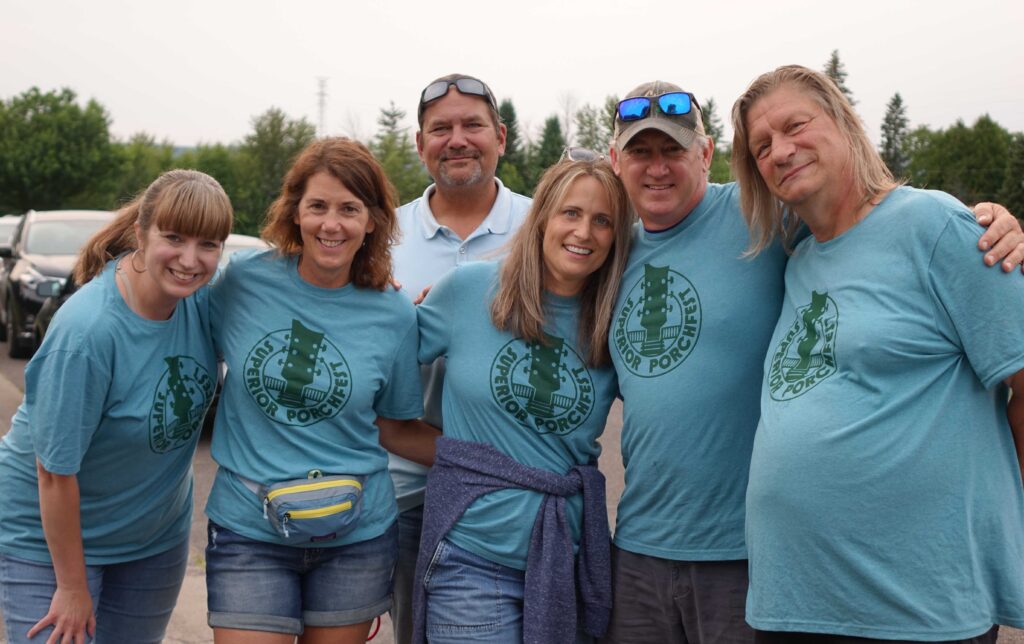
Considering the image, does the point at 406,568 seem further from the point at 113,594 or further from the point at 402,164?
the point at 402,164

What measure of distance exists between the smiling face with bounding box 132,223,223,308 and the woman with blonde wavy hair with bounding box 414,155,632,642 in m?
0.87

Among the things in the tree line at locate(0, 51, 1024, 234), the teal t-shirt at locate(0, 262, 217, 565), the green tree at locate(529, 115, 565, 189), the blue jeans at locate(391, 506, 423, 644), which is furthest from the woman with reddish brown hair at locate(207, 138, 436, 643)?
the green tree at locate(529, 115, 565, 189)

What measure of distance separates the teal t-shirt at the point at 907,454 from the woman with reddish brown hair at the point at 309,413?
132 cm

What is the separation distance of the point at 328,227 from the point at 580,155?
924mm

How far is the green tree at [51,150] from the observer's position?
160 feet

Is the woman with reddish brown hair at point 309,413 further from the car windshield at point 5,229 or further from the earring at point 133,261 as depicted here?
the car windshield at point 5,229

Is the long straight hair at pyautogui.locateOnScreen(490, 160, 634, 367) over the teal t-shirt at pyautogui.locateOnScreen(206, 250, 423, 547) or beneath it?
over

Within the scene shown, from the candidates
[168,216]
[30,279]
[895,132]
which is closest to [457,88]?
[168,216]

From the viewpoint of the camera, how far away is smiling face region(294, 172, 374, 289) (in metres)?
2.95

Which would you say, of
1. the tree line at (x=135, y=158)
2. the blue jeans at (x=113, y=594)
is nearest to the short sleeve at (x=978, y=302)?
the blue jeans at (x=113, y=594)

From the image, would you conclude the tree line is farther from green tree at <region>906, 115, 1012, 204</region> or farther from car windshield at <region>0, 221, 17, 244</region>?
car windshield at <region>0, 221, 17, 244</region>

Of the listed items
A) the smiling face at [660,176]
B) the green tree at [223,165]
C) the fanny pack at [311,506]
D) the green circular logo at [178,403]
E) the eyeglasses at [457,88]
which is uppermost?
the green tree at [223,165]

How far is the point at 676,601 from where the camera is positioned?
2771 millimetres

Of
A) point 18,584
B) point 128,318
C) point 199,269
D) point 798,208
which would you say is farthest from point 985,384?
point 18,584
